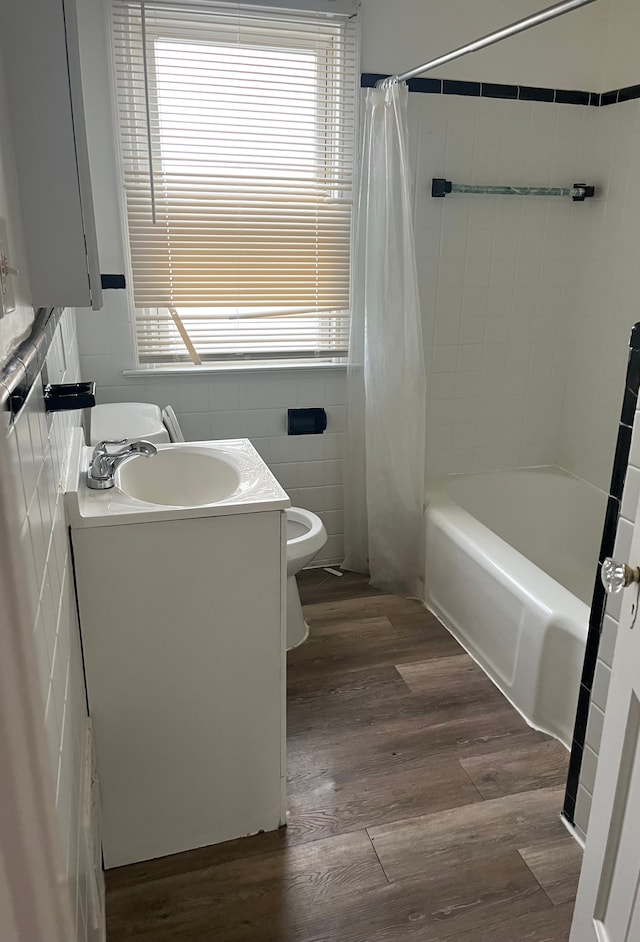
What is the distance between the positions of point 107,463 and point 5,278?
0.81 metres

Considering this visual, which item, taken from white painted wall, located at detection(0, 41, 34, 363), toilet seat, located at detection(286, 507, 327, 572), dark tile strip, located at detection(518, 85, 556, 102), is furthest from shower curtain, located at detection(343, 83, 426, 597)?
white painted wall, located at detection(0, 41, 34, 363)

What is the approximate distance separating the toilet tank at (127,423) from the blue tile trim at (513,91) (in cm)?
146

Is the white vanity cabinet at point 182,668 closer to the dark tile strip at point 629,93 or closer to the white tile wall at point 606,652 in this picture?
the white tile wall at point 606,652

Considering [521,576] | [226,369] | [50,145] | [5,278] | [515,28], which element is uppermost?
[515,28]

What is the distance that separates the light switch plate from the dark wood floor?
1.37 meters

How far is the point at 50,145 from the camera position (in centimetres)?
107

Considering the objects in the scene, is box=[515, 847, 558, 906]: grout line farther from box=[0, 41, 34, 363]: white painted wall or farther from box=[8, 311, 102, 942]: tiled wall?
box=[0, 41, 34, 363]: white painted wall

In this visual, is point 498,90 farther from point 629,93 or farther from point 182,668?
point 182,668

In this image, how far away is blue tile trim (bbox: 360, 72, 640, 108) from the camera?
102 inches

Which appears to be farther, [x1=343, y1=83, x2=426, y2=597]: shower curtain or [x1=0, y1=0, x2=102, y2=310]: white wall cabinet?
[x1=343, y1=83, x2=426, y2=597]: shower curtain

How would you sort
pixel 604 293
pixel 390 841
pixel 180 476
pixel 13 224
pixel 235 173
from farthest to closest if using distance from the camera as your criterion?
pixel 604 293 < pixel 235 173 < pixel 180 476 < pixel 390 841 < pixel 13 224

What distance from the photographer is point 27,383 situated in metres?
0.90

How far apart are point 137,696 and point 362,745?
77cm

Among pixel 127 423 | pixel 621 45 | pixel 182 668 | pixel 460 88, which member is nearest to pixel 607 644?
pixel 182 668
